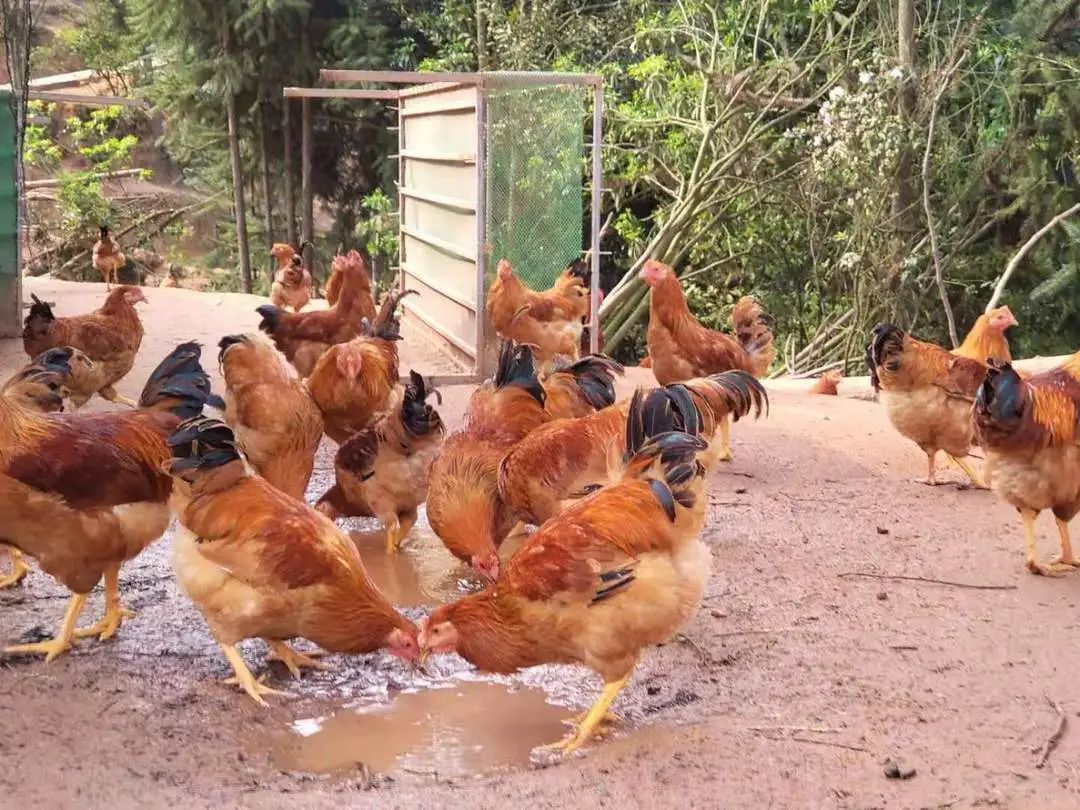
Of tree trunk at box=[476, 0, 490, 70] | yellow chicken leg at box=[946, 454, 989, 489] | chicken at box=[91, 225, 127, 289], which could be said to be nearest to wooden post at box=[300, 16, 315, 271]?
chicken at box=[91, 225, 127, 289]

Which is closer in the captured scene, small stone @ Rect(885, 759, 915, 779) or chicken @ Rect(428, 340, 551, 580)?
small stone @ Rect(885, 759, 915, 779)

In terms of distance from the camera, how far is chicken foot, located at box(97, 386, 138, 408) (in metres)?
9.62

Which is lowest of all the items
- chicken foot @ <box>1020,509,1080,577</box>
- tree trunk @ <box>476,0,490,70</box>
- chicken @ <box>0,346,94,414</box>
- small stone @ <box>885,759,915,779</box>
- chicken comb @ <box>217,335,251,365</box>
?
chicken foot @ <box>1020,509,1080,577</box>

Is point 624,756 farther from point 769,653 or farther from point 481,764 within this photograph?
point 769,653

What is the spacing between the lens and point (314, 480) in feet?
25.1

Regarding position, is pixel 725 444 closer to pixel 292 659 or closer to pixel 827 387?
pixel 827 387

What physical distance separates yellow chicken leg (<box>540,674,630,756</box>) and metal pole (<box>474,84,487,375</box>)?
7.05m

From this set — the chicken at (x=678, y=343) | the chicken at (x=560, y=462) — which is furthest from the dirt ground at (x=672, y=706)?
the chicken at (x=678, y=343)

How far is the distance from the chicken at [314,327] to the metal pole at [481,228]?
1.38 metres

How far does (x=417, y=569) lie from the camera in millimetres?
6070

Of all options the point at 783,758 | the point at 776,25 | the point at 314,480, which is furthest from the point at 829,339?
the point at 783,758

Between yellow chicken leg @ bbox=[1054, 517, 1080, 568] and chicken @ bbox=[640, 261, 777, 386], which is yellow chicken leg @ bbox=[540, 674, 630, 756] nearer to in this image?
yellow chicken leg @ bbox=[1054, 517, 1080, 568]

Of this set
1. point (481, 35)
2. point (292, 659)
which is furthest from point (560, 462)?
point (481, 35)

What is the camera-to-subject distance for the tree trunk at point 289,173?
766 inches
